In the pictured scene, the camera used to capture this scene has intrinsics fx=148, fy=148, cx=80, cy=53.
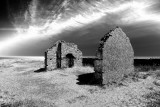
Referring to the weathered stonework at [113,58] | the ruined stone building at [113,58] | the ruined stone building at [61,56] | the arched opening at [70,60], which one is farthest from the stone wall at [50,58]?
the weathered stonework at [113,58]

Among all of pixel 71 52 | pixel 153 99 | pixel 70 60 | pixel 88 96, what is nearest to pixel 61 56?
pixel 71 52

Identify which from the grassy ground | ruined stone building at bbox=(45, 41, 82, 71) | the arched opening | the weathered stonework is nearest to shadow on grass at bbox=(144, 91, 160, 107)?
the grassy ground

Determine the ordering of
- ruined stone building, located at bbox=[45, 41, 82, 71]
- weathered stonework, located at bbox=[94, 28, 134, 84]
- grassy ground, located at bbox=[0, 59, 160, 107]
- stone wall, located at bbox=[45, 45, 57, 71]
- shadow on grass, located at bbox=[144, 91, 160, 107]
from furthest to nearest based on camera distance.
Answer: ruined stone building, located at bbox=[45, 41, 82, 71] < stone wall, located at bbox=[45, 45, 57, 71] < weathered stonework, located at bbox=[94, 28, 134, 84] < grassy ground, located at bbox=[0, 59, 160, 107] < shadow on grass, located at bbox=[144, 91, 160, 107]

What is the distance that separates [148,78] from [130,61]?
2.63 meters

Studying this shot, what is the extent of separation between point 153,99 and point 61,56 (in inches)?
575

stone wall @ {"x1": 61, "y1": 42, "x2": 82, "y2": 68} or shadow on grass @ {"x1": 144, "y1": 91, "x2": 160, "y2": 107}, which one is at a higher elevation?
stone wall @ {"x1": 61, "y1": 42, "x2": 82, "y2": 68}

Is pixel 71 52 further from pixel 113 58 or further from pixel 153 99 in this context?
pixel 153 99

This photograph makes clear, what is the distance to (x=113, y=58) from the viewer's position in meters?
13.2

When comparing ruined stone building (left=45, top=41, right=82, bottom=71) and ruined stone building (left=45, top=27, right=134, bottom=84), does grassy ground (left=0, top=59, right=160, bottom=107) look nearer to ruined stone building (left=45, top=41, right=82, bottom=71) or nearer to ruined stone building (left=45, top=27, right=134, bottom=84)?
ruined stone building (left=45, top=27, right=134, bottom=84)

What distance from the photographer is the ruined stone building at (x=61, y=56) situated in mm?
21044

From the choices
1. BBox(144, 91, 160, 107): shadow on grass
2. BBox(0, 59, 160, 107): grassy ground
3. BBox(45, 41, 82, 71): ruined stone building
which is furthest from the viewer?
BBox(45, 41, 82, 71): ruined stone building

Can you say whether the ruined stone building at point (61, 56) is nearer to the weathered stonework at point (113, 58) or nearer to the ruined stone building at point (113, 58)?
the ruined stone building at point (113, 58)

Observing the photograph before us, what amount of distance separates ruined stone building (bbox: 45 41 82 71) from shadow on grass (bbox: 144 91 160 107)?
14050 millimetres

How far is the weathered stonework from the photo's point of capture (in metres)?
12.3
